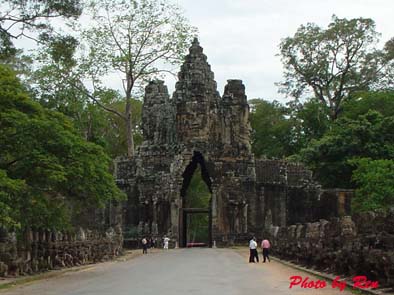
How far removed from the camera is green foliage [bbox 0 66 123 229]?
19688 mm

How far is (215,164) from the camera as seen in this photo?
4550cm

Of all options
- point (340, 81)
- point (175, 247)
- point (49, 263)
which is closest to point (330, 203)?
point (175, 247)

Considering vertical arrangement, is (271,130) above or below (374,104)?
below

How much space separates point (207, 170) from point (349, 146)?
1123 cm

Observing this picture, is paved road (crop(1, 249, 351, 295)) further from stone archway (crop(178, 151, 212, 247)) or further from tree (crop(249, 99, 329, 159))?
tree (crop(249, 99, 329, 159))

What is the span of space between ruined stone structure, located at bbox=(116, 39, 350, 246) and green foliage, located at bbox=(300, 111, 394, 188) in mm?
3131

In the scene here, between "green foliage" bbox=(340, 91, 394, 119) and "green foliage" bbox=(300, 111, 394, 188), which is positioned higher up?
"green foliage" bbox=(340, 91, 394, 119)

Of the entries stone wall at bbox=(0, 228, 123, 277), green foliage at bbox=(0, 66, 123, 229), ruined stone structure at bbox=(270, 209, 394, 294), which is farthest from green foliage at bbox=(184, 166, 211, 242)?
green foliage at bbox=(0, 66, 123, 229)

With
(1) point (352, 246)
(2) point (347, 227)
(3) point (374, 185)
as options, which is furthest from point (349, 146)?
(1) point (352, 246)

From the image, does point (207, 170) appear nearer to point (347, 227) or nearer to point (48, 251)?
point (48, 251)

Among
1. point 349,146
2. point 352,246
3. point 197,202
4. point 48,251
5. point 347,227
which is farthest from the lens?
point 197,202

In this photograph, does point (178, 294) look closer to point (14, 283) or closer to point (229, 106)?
point (14, 283)

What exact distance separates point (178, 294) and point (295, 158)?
4111 cm

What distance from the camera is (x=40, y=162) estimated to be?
65.1ft
